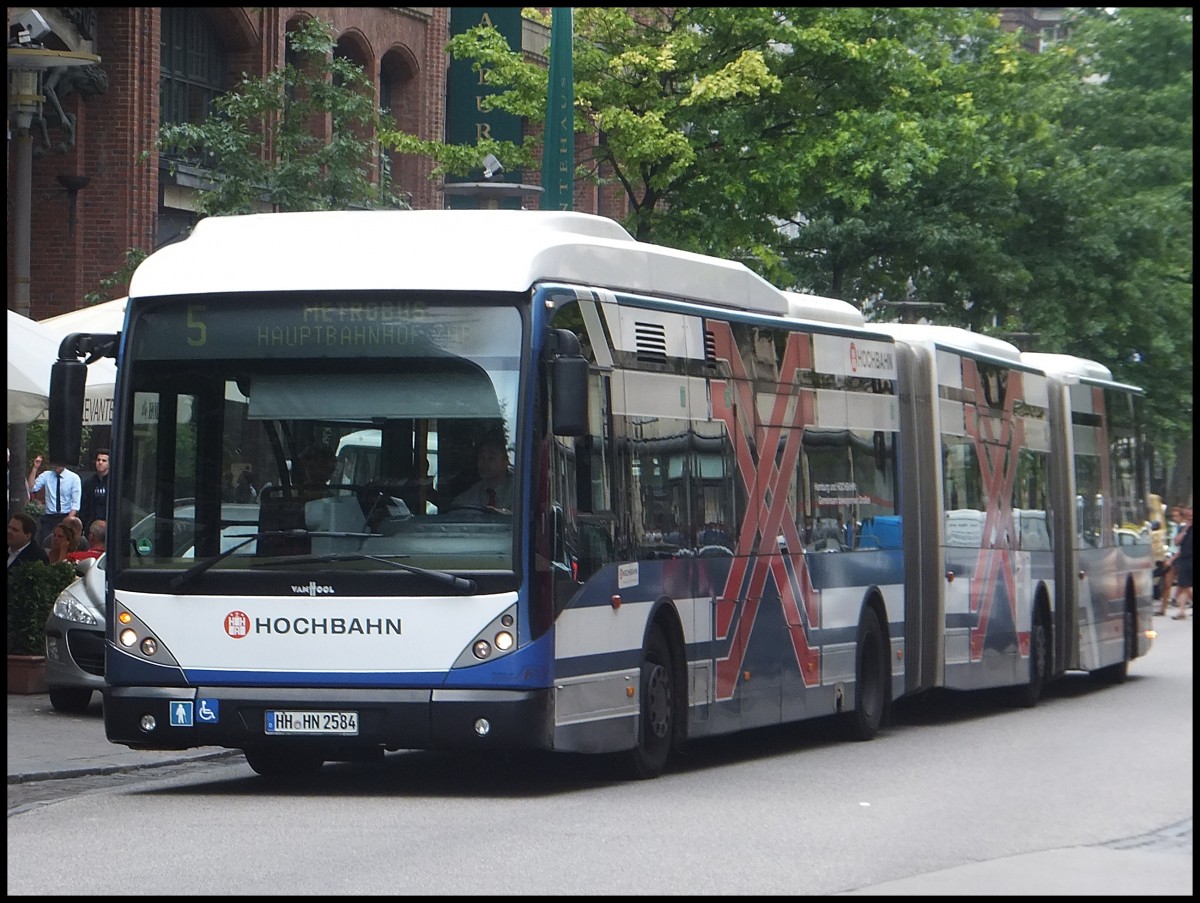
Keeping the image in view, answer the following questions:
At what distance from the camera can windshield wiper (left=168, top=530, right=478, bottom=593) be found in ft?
37.6

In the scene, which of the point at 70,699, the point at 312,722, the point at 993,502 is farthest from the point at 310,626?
the point at 993,502

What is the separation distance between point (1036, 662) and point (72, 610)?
8.66 meters

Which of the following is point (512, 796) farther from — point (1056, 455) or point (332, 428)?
point (1056, 455)

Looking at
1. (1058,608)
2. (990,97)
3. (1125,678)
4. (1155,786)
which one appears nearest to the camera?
(1155,786)

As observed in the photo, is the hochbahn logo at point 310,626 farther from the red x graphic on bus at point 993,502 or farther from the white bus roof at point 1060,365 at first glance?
the white bus roof at point 1060,365

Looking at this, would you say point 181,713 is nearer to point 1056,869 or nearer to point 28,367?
point 1056,869

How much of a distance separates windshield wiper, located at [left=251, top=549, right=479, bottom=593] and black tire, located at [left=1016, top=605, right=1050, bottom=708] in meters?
9.68

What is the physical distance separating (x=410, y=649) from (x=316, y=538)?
29.3 inches

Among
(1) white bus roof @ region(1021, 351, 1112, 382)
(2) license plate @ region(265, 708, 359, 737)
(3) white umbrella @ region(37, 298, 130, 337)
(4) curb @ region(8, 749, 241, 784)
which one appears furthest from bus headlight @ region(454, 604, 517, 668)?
(1) white bus roof @ region(1021, 351, 1112, 382)

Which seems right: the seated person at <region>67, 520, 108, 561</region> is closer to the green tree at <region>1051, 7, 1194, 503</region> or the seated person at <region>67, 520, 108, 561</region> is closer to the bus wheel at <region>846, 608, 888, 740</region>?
the bus wheel at <region>846, 608, 888, 740</region>

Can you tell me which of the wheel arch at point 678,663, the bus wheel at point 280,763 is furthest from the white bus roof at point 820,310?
the bus wheel at point 280,763

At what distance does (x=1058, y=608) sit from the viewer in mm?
21281

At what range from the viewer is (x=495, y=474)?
37.8 feet

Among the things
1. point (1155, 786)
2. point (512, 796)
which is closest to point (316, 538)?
point (512, 796)
